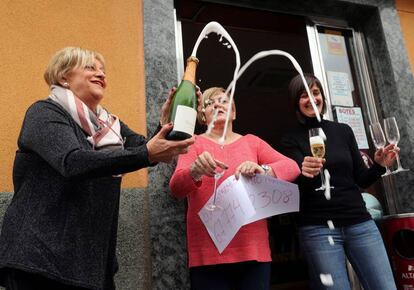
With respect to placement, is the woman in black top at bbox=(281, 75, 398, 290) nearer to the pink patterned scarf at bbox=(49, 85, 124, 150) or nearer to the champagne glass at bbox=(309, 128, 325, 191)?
the champagne glass at bbox=(309, 128, 325, 191)

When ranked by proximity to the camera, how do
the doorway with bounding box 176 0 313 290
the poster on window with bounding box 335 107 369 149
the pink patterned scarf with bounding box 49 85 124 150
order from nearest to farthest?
the pink patterned scarf with bounding box 49 85 124 150, the poster on window with bounding box 335 107 369 149, the doorway with bounding box 176 0 313 290

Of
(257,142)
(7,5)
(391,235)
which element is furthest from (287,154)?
(7,5)

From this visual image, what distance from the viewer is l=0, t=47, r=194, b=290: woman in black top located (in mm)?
1348

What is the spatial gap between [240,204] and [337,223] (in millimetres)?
709

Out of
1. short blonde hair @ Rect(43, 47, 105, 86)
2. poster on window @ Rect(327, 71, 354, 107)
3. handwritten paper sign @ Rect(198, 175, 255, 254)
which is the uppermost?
poster on window @ Rect(327, 71, 354, 107)

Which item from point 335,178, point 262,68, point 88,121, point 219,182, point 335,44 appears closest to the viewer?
point 88,121

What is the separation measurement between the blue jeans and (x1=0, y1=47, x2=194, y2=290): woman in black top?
3.92ft

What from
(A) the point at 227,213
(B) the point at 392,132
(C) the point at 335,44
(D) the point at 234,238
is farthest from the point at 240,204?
(C) the point at 335,44

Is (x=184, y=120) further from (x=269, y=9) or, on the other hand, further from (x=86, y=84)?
(x=269, y=9)

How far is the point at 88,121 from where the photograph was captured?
1.63 meters

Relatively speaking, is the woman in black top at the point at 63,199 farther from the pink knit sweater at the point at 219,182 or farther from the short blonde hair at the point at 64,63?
the pink knit sweater at the point at 219,182

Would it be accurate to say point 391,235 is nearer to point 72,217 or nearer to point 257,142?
point 257,142

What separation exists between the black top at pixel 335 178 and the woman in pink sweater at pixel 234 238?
0.22m

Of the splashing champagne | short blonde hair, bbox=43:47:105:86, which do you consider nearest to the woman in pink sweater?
the splashing champagne
